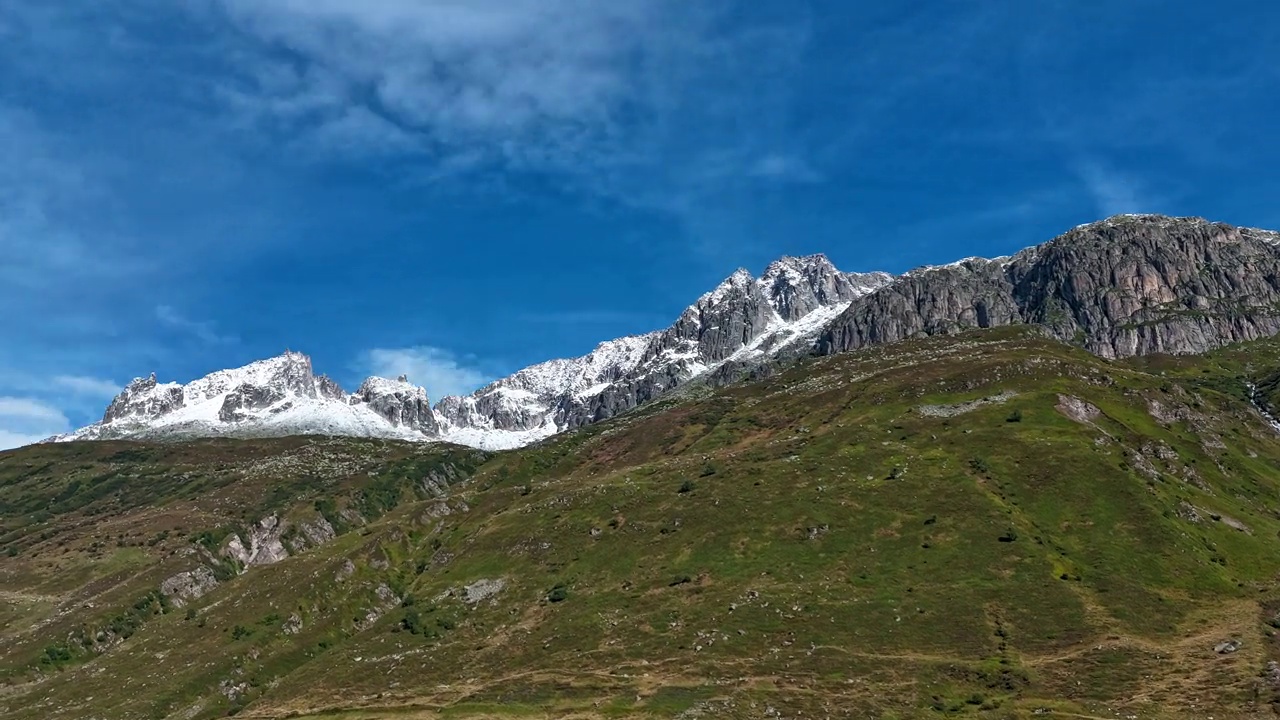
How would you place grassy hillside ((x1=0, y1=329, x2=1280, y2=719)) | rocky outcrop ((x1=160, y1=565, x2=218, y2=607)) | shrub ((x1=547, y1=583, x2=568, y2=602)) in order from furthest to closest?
rocky outcrop ((x1=160, y1=565, x2=218, y2=607)), shrub ((x1=547, y1=583, x2=568, y2=602)), grassy hillside ((x1=0, y1=329, x2=1280, y2=719))

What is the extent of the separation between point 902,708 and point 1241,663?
35.2 metres

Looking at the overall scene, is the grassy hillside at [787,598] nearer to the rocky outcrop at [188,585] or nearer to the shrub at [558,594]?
the shrub at [558,594]

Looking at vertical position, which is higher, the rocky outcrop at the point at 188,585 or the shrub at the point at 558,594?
the rocky outcrop at the point at 188,585

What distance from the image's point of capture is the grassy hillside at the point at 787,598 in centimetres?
9200

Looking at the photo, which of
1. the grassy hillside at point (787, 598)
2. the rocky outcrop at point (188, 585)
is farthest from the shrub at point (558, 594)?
the rocky outcrop at point (188, 585)

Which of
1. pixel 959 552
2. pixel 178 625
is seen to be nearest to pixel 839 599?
pixel 959 552

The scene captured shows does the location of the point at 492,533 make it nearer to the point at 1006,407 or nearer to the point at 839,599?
the point at 839,599

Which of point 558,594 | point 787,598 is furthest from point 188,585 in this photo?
point 787,598

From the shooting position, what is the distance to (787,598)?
11662 centimetres

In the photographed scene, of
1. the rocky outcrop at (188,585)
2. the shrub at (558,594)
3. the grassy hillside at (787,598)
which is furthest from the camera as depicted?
the rocky outcrop at (188,585)

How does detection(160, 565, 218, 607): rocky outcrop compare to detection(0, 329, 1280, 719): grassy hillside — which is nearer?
detection(0, 329, 1280, 719): grassy hillside

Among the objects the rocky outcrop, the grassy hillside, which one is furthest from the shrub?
the rocky outcrop

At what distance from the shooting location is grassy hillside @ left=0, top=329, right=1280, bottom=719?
92.0m

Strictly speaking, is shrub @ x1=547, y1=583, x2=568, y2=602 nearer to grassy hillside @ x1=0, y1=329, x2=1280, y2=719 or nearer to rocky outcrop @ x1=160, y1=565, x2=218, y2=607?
grassy hillside @ x1=0, y1=329, x2=1280, y2=719
